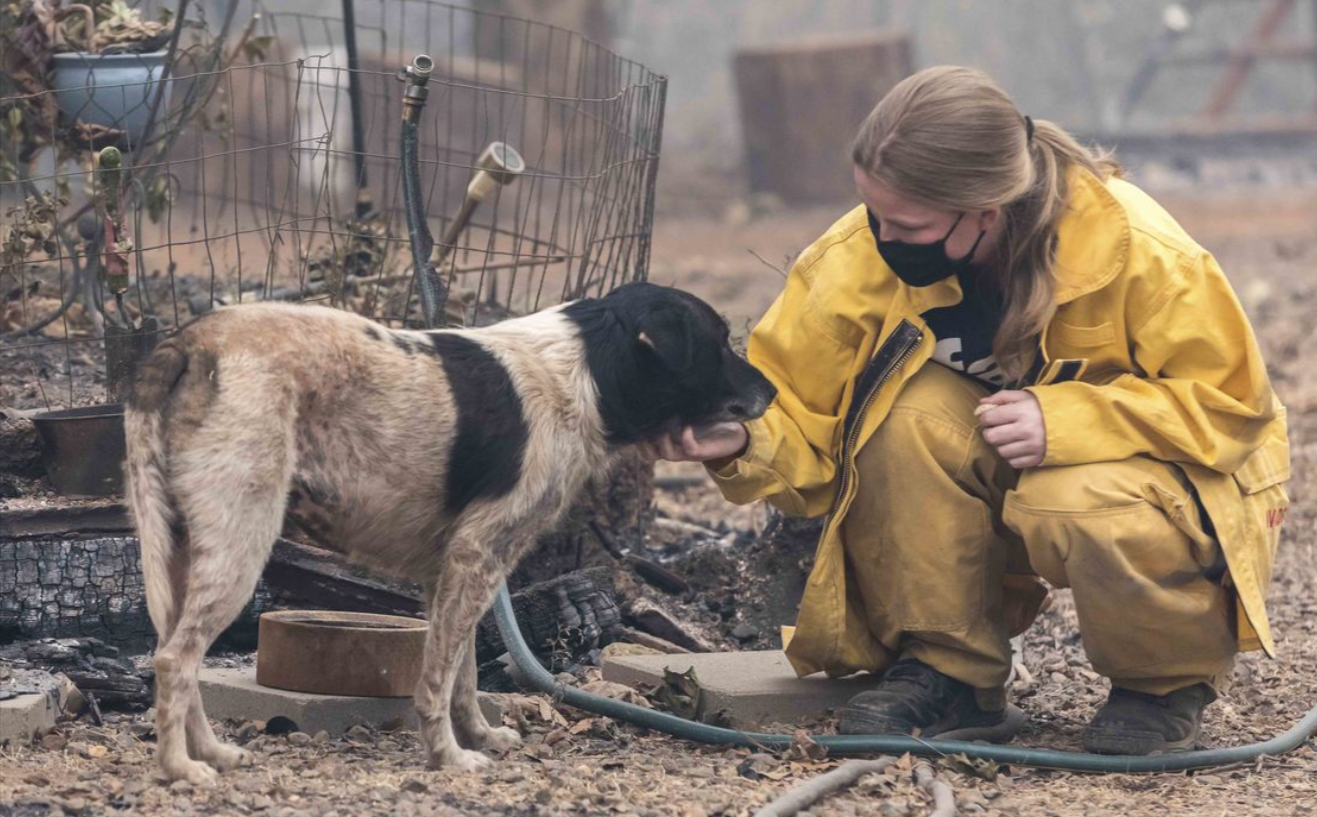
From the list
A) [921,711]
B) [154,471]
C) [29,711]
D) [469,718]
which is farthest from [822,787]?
[29,711]

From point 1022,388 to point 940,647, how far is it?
659 mm

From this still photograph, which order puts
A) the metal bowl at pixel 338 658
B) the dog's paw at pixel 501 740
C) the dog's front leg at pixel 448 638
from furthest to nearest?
the metal bowl at pixel 338 658 < the dog's paw at pixel 501 740 < the dog's front leg at pixel 448 638

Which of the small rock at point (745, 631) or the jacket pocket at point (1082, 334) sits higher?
the jacket pocket at point (1082, 334)

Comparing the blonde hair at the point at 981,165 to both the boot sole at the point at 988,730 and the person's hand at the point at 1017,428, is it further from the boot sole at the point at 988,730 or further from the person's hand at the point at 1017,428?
the boot sole at the point at 988,730

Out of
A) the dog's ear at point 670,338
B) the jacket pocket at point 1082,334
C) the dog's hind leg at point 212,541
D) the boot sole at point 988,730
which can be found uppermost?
the jacket pocket at point 1082,334

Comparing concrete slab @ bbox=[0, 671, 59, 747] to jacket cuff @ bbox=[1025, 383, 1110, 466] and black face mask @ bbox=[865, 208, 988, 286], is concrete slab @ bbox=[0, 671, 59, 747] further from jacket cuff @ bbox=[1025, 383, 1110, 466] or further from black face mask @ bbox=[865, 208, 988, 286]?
jacket cuff @ bbox=[1025, 383, 1110, 466]

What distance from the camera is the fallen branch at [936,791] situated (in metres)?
3.38

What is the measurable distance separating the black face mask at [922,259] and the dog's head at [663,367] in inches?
16.1

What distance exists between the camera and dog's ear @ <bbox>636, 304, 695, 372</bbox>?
3703 mm

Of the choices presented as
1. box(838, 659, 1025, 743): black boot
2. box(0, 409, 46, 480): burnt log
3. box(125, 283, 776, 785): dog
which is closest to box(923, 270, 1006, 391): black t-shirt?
box(125, 283, 776, 785): dog

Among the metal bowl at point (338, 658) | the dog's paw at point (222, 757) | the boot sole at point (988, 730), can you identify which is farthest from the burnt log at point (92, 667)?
the boot sole at point (988, 730)

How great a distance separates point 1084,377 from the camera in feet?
12.8

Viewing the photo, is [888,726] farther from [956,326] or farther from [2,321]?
[2,321]

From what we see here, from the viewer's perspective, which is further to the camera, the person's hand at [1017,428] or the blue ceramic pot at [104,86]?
the blue ceramic pot at [104,86]
